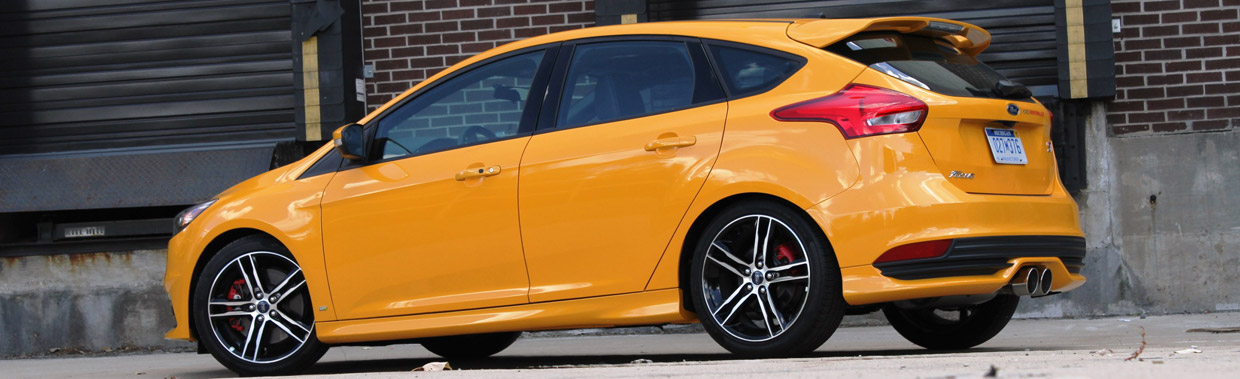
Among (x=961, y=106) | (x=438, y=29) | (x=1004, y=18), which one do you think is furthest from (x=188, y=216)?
(x=1004, y=18)

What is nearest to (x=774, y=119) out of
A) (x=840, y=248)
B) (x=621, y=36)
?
(x=840, y=248)

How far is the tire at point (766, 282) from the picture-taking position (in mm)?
4867

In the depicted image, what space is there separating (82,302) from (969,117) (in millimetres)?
7949

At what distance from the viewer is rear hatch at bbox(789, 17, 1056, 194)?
16.0 feet

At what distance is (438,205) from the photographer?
5.81m

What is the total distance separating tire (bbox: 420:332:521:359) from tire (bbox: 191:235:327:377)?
98 cm

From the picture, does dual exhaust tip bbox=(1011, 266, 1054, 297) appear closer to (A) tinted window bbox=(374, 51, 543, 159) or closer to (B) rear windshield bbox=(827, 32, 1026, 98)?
(B) rear windshield bbox=(827, 32, 1026, 98)

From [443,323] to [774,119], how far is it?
68.2 inches

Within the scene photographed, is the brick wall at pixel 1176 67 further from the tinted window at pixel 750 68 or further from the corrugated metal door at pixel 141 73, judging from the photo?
the corrugated metal door at pixel 141 73

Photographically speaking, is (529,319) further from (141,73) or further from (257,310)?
(141,73)

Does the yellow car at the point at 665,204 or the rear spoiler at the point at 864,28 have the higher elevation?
the rear spoiler at the point at 864,28

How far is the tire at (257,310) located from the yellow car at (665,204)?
10 mm

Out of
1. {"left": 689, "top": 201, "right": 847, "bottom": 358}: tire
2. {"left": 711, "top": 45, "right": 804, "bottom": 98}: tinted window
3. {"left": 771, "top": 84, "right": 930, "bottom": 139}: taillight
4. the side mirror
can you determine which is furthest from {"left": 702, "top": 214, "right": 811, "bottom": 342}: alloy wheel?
the side mirror

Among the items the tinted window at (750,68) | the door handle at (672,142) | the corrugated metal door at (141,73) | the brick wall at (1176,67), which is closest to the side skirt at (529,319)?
the door handle at (672,142)
